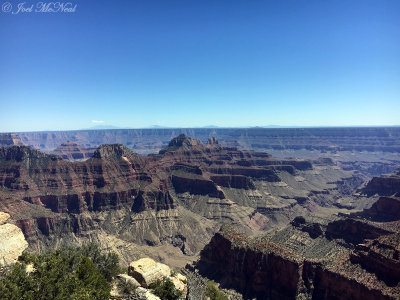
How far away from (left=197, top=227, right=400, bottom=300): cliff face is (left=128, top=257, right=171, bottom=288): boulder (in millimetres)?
35820

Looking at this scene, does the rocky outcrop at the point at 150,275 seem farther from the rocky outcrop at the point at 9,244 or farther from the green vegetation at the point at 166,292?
the rocky outcrop at the point at 9,244

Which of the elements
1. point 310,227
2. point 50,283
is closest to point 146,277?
point 50,283

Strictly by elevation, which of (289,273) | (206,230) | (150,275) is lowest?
(206,230)

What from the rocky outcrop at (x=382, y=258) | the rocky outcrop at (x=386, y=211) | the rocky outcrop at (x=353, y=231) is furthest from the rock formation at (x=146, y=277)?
the rocky outcrop at (x=386, y=211)

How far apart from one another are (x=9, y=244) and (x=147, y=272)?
28697 mm

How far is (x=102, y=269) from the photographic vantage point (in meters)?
57.8

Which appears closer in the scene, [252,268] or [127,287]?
[127,287]

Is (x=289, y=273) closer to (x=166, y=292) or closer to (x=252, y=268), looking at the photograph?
(x=252, y=268)

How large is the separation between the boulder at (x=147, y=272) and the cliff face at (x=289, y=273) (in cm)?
3582

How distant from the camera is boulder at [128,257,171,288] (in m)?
53.1

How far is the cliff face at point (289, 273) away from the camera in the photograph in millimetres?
→ 66750

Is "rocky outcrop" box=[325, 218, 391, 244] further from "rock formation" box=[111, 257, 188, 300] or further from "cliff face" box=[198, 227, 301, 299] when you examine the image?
"rock formation" box=[111, 257, 188, 300]

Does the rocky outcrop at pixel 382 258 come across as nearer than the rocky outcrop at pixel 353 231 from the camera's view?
Yes

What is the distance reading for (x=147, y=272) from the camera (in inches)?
2168
